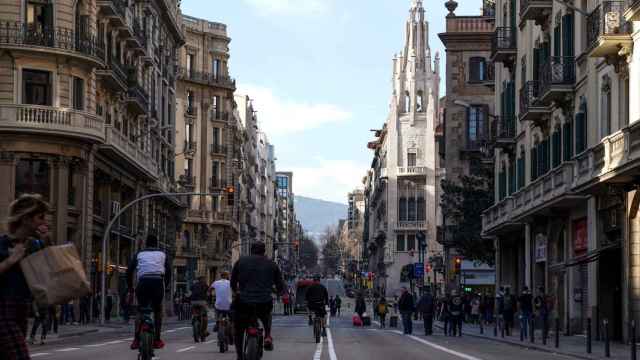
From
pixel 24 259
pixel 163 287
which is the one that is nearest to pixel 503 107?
pixel 163 287

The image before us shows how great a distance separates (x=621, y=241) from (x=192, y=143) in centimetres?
7137

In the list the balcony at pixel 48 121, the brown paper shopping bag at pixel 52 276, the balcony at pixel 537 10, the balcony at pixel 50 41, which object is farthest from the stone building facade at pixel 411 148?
the brown paper shopping bag at pixel 52 276

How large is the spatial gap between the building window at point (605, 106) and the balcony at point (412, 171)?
105 metres

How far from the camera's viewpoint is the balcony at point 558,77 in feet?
133

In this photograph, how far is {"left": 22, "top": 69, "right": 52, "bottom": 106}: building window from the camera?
49.2 meters

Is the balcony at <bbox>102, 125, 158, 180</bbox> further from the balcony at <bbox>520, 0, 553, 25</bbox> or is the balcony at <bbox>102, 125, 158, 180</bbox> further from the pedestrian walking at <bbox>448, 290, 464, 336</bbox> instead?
the balcony at <bbox>520, 0, 553, 25</bbox>

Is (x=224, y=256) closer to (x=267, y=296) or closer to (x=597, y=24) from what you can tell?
(x=597, y=24)

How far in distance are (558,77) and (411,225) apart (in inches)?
3968

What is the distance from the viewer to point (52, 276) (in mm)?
8797

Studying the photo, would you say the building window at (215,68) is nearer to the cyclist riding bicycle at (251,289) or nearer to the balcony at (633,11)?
the balcony at (633,11)

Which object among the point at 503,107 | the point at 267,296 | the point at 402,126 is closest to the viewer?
the point at 267,296

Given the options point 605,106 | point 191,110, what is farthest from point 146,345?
point 191,110

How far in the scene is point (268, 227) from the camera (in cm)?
19775

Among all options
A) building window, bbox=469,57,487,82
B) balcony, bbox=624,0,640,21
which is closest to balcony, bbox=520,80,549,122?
balcony, bbox=624,0,640,21
